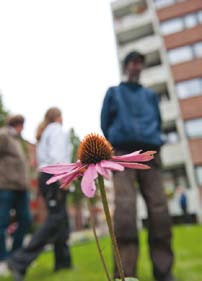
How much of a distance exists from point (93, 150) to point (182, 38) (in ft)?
81.8

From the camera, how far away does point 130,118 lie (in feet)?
7.76

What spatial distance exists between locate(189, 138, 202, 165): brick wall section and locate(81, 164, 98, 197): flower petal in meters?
21.2

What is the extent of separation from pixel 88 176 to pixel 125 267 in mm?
1414

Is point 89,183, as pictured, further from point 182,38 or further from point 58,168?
point 182,38

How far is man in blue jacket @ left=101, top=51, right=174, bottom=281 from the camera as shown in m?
2.10

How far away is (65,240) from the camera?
3246 millimetres

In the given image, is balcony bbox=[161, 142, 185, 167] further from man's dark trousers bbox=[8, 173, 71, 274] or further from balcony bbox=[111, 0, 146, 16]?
man's dark trousers bbox=[8, 173, 71, 274]

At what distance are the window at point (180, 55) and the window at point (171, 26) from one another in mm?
1548

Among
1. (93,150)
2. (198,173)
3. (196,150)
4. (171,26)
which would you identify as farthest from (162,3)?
(93,150)

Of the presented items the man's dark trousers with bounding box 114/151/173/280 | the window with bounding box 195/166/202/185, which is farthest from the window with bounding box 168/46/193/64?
the man's dark trousers with bounding box 114/151/173/280

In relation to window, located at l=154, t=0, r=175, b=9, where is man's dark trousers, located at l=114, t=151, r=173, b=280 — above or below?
below

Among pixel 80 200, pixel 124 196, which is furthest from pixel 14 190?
pixel 80 200

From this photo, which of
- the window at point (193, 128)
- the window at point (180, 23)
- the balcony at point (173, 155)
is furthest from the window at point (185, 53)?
the balcony at point (173, 155)

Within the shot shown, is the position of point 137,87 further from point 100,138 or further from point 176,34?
point 176,34
